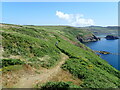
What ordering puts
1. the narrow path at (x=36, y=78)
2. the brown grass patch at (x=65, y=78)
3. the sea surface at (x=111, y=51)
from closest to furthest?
the narrow path at (x=36, y=78) < the brown grass patch at (x=65, y=78) < the sea surface at (x=111, y=51)

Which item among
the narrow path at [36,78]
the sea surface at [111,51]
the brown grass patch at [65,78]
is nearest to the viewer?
the narrow path at [36,78]

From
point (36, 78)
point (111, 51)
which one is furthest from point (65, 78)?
point (111, 51)

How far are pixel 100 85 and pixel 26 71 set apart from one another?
13.9 m

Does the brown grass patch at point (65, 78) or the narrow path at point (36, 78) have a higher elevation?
the narrow path at point (36, 78)

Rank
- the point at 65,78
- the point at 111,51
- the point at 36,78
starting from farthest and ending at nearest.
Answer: the point at 111,51, the point at 65,78, the point at 36,78

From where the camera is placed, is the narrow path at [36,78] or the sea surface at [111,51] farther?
the sea surface at [111,51]

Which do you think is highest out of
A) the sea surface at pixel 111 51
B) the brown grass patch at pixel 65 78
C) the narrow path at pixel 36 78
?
the narrow path at pixel 36 78

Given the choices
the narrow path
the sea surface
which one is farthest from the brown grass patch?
the sea surface

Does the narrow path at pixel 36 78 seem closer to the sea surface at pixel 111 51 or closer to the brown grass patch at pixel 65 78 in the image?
the brown grass patch at pixel 65 78

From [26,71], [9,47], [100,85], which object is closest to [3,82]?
[26,71]

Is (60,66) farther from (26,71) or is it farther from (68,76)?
(26,71)

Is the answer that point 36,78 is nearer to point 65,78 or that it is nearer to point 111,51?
point 65,78

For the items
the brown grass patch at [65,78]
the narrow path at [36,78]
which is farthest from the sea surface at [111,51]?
the narrow path at [36,78]

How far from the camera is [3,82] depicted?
59.5ft
